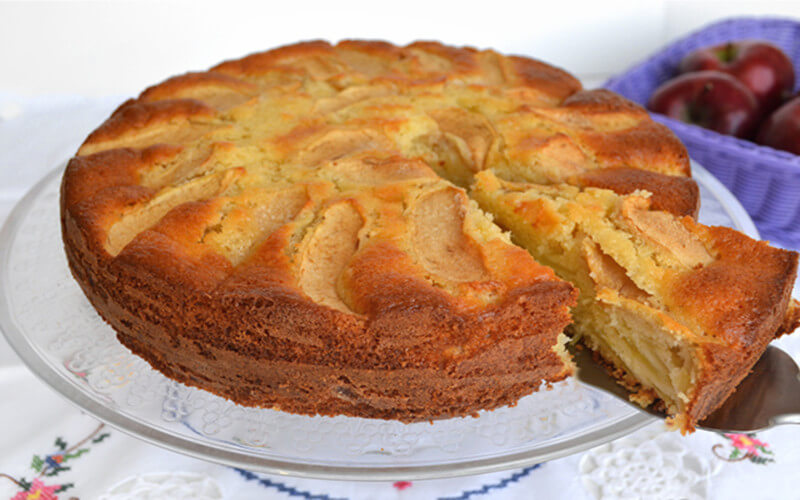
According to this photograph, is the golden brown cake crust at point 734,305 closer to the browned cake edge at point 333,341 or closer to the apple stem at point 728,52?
the browned cake edge at point 333,341

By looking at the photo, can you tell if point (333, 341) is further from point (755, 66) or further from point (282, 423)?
point (755, 66)

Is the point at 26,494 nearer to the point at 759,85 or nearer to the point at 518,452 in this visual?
the point at 518,452

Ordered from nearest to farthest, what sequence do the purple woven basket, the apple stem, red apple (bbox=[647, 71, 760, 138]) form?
the purple woven basket < red apple (bbox=[647, 71, 760, 138]) < the apple stem

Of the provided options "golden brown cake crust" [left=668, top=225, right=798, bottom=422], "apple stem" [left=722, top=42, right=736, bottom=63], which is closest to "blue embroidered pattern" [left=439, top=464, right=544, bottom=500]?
"golden brown cake crust" [left=668, top=225, right=798, bottom=422]

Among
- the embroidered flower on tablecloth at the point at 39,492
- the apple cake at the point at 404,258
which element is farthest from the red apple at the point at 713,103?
the embroidered flower on tablecloth at the point at 39,492

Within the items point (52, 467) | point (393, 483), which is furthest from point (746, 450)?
point (52, 467)

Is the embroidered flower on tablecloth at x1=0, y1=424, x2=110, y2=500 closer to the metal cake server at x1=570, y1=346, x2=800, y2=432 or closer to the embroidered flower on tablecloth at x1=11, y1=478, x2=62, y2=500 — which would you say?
the embroidered flower on tablecloth at x1=11, y1=478, x2=62, y2=500

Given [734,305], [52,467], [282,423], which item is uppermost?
[734,305]
